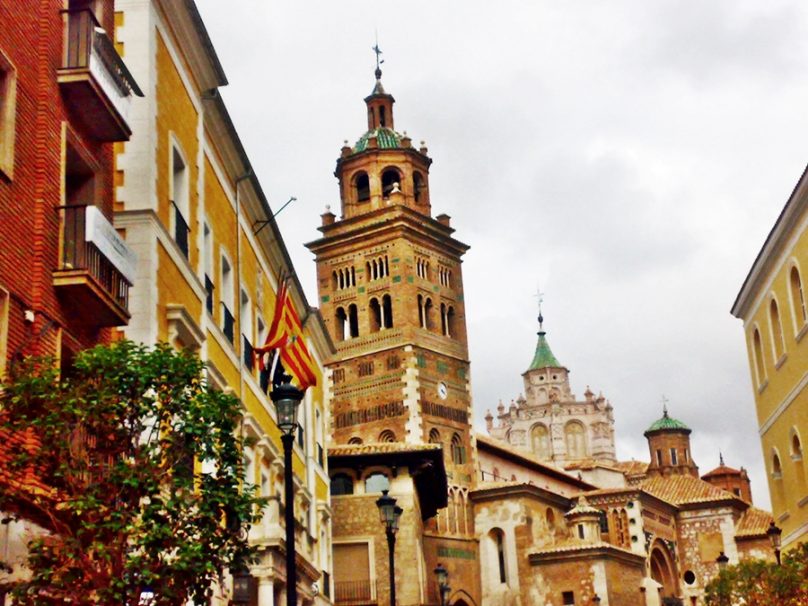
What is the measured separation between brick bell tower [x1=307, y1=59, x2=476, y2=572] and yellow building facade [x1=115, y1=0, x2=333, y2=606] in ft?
113

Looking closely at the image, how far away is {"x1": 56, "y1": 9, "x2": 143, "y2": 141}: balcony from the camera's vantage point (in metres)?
15.1

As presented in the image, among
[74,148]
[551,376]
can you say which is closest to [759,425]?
[74,148]

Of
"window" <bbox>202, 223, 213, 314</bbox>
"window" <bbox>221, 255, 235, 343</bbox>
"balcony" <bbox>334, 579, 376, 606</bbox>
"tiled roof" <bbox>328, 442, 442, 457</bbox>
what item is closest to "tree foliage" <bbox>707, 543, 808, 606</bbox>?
"window" <bbox>221, 255, 235, 343</bbox>

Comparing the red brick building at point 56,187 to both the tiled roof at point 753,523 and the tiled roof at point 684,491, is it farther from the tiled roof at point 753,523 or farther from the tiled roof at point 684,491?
the tiled roof at point 753,523

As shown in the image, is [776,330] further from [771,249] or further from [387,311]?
[387,311]

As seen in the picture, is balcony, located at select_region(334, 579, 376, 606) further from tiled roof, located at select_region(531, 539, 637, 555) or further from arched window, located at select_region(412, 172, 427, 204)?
arched window, located at select_region(412, 172, 427, 204)

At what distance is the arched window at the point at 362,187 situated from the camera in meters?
74.0

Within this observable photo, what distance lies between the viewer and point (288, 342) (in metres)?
24.5

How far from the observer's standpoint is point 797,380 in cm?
2997

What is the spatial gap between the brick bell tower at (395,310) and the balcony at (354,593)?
641 inches

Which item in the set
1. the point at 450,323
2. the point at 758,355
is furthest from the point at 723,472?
the point at 758,355

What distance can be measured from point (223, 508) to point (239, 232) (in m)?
14.2

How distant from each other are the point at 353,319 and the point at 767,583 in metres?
46.3

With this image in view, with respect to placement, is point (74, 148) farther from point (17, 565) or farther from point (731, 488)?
point (731, 488)
